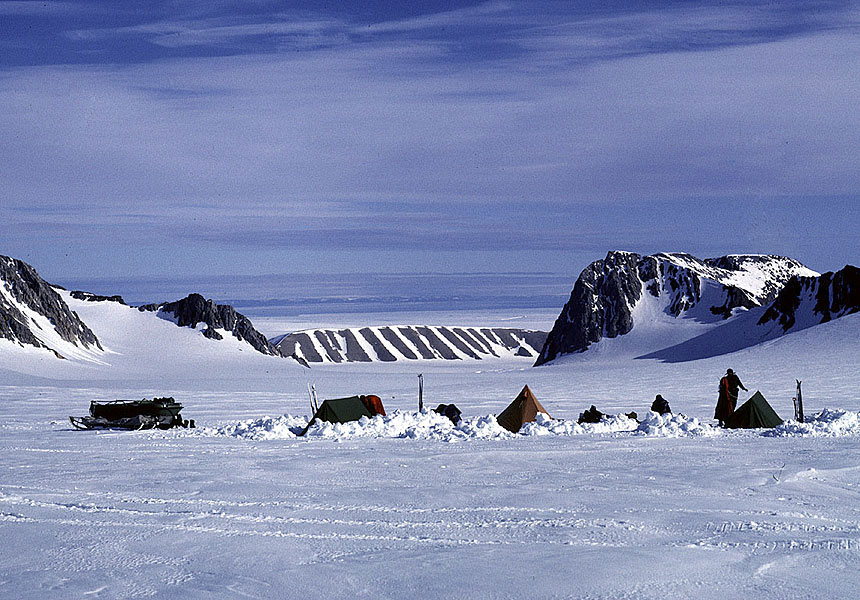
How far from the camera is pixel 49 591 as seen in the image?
28.3 feet

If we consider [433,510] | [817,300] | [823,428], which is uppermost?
[817,300]

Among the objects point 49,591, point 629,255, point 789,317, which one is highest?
point 629,255

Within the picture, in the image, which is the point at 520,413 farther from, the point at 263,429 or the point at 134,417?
the point at 134,417

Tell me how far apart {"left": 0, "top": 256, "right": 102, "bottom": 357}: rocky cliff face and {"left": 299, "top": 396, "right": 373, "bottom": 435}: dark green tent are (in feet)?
275

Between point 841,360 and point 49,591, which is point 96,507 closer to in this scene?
point 49,591

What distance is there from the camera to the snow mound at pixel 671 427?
70.1 ft

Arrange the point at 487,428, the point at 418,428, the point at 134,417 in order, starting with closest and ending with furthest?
the point at 487,428
the point at 418,428
the point at 134,417

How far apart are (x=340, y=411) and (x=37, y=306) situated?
97.7m

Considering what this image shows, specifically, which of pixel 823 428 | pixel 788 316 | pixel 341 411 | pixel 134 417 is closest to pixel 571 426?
pixel 823 428

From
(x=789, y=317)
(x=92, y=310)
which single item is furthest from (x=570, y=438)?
(x=92, y=310)

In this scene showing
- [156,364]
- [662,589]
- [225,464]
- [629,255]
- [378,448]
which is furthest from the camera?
[629,255]

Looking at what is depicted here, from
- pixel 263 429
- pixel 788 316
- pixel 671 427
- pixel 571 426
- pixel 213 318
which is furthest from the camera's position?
pixel 213 318

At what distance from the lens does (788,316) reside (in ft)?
352

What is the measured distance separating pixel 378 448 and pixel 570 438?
4823 mm
